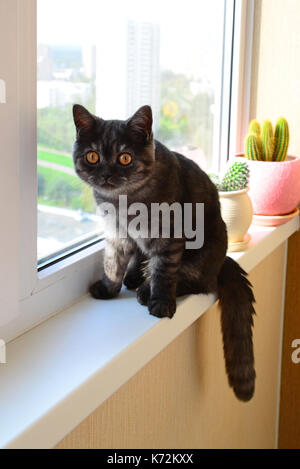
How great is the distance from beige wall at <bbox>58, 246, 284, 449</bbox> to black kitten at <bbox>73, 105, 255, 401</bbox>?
121mm

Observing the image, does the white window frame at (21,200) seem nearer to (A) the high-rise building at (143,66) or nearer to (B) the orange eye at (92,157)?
(B) the orange eye at (92,157)

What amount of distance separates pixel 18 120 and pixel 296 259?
4.11 ft

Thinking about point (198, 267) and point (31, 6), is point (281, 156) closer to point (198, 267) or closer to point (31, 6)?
point (198, 267)

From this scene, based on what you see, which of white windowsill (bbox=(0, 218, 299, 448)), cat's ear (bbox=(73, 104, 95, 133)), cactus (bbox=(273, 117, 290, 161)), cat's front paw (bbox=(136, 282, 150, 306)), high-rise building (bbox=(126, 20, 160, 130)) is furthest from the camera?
cactus (bbox=(273, 117, 290, 161))

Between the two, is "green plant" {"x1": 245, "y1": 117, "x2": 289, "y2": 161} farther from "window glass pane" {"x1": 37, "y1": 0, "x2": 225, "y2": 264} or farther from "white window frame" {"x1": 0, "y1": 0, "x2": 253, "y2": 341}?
"white window frame" {"x1": 0, "y1": 0, "x2": 253, "y2": 341}

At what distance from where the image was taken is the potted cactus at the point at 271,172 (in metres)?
1.62

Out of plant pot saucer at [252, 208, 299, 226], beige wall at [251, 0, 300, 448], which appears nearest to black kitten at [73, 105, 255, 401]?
plant pot saucer at [252, 208, 299, 226]

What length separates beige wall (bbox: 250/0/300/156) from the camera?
1.75 metres

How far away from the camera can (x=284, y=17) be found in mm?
1749

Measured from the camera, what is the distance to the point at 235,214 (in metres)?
1.44

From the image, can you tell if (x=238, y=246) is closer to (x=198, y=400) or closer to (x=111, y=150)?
(x=198, y=400)

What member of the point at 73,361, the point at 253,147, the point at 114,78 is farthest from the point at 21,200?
the point at 253,147

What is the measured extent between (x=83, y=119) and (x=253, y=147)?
0.75m
